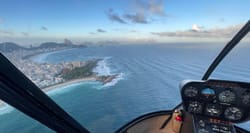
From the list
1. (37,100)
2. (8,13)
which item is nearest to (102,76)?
(8,13)

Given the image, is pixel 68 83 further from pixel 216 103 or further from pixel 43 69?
pixel 216 103

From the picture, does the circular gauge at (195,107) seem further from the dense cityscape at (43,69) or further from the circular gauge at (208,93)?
the dense cityscape at (43,69)

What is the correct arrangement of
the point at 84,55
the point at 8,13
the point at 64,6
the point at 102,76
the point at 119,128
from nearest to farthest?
the point at 8,13, the point at 64,6, the point at 84,55, the point at 102,76, the point at 119,128

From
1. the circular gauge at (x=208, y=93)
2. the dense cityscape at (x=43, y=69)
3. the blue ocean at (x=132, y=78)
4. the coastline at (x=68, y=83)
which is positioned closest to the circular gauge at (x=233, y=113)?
the circular gauge at (x=208, y=93)

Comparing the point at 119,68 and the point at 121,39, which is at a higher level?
the point at 121,39

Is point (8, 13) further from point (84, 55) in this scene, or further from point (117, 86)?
point (117, 86)

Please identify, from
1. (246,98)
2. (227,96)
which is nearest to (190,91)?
(227,96)

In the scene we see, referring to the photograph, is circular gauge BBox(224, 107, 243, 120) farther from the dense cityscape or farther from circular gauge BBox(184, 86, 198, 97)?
the dense cityscape
